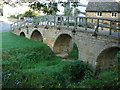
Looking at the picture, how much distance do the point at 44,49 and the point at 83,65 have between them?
5.91 m

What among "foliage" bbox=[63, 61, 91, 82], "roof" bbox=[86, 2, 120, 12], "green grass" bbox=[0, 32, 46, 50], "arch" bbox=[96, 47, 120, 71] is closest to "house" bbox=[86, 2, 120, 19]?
"roof" bbox=[86, 2, 120, 12]

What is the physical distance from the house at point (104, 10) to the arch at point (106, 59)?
52.3 ft

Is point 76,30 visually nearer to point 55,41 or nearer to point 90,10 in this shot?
point 55,41

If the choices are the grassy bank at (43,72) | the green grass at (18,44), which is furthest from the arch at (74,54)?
the green grass at (18,44)

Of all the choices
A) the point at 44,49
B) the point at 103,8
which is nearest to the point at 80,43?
the point at 44,49

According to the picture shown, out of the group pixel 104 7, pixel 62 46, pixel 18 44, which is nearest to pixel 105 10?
pixel 104 7

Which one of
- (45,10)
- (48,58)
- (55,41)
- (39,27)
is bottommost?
(48,58)

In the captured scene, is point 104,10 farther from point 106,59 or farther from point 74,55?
point 106,59

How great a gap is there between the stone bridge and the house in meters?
10.9

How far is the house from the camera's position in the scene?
1083 inches

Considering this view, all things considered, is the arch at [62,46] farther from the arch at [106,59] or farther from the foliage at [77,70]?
the arch at [106,59]

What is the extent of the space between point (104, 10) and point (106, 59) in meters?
17.0

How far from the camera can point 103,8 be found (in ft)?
93.4

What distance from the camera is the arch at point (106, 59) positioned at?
12406mm
